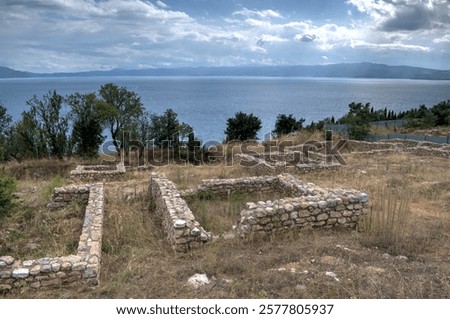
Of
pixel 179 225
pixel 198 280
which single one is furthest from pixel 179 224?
pixel 198 280

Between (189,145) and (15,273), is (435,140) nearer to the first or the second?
(189,145)

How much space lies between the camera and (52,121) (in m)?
30.6

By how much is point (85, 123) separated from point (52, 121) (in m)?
3.15

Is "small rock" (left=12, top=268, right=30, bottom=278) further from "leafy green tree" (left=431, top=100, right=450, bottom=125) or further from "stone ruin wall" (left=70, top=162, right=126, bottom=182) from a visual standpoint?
"leafy green tree" (left=431, top=100, right=450, bottom=125)

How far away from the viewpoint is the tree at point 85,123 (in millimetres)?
29542

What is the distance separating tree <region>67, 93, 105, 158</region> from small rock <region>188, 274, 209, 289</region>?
24.9 metres

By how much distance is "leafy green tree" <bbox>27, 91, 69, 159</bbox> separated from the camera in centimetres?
3022

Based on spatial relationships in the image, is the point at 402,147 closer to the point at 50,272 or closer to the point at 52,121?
the point at 50,272

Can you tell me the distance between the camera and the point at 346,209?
7.81 metres

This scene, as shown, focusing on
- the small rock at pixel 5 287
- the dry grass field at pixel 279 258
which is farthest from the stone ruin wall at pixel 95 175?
the small rock at pixel 5 287

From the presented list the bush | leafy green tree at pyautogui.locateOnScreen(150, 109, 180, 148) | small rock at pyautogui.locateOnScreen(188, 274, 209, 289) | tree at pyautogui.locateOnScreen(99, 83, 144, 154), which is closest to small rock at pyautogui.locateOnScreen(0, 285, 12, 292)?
small rock at pyautogui.locateOnScreen(188, 274, 209, 289)

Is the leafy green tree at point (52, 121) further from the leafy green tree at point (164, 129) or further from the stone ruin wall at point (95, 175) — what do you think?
the stone ruin wall at point (95, 175)

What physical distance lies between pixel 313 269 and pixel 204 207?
14.8ft
